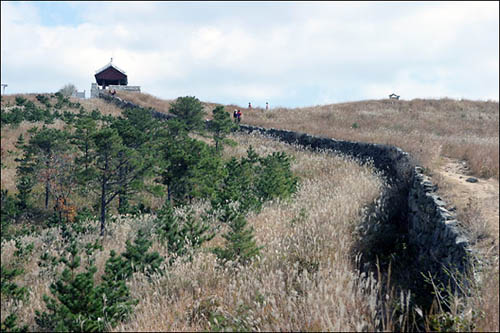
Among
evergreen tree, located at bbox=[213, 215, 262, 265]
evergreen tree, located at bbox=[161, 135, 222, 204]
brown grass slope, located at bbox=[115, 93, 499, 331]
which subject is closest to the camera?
brown grass slope, located at bbox=[115, 93, 499, 331]

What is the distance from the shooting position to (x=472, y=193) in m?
6.15

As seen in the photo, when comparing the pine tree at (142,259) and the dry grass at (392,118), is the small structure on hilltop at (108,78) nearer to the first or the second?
the dry grass at (392,118)

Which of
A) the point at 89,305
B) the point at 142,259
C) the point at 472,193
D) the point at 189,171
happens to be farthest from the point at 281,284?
the point at 189,171

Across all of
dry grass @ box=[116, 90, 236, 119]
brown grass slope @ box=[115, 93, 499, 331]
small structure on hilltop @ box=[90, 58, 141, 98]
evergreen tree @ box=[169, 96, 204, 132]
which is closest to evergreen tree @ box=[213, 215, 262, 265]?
brown grass slope @ box=[115, 93, 499, 331]

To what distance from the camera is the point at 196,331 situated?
12.4ft

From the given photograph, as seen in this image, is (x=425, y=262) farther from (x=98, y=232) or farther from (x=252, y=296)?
(x=98, y=232)

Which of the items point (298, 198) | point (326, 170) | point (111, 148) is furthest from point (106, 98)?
point (298, 198)

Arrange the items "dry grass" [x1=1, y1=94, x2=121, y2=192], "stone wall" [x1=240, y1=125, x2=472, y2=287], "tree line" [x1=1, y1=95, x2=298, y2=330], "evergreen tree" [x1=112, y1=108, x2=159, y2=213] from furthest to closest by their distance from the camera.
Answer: "dry grass" [x1=1, y1=94, x2=121, y2=192], "evergreen tree" [x1=112, y1=108, x2=159, y2=213], "tree line" [x1=1, y1=95, x2=298, y2=330], "stone wall" [x1=240, y1=125, x2=472, y2=287]

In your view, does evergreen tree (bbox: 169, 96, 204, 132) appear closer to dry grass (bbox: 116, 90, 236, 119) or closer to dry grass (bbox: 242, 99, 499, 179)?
dry grass (bbox: 242, 99, 499, 179)

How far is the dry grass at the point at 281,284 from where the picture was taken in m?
3.47

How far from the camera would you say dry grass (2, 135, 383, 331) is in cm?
347

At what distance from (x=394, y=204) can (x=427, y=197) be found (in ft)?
5.80

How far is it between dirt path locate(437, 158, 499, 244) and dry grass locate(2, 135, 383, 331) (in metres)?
1.51

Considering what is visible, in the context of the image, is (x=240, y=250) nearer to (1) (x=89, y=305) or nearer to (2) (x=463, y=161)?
(1) (x=89, y=305)
